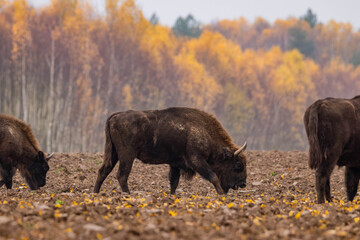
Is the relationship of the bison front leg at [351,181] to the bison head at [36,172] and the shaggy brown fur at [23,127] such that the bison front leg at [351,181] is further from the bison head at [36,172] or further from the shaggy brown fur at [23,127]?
the shaggy brown fur at [23,127]

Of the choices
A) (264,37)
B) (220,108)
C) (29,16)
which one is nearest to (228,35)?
(264,37)

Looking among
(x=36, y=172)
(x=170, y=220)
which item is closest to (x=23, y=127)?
(x=36, y=172)

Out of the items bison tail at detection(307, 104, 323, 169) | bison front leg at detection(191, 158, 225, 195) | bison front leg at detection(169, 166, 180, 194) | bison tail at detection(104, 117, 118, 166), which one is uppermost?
bison tail at detection(307, 104, 323, 169)

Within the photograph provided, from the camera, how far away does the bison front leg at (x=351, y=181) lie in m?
10.7

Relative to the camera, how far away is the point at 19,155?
13281mm

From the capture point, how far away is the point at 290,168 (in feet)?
53.8

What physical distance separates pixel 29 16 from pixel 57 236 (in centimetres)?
4156

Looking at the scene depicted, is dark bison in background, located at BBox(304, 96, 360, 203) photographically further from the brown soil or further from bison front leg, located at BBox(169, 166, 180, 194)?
bison front leg, located at BBox(169, 166, 180, 194)

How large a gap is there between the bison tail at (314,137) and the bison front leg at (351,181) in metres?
1.50

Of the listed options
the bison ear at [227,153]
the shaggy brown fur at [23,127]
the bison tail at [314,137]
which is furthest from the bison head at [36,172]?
the bison tail at [314,137]

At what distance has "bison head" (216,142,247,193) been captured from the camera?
1184cm

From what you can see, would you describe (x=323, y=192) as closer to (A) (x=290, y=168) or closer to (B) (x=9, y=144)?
(A) (x=290, y=168)

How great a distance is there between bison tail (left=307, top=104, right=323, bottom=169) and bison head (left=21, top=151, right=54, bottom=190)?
728cm

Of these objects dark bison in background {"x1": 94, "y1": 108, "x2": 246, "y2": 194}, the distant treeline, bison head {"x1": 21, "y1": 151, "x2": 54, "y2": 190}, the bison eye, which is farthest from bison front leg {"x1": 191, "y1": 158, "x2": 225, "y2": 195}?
the distant treeline
